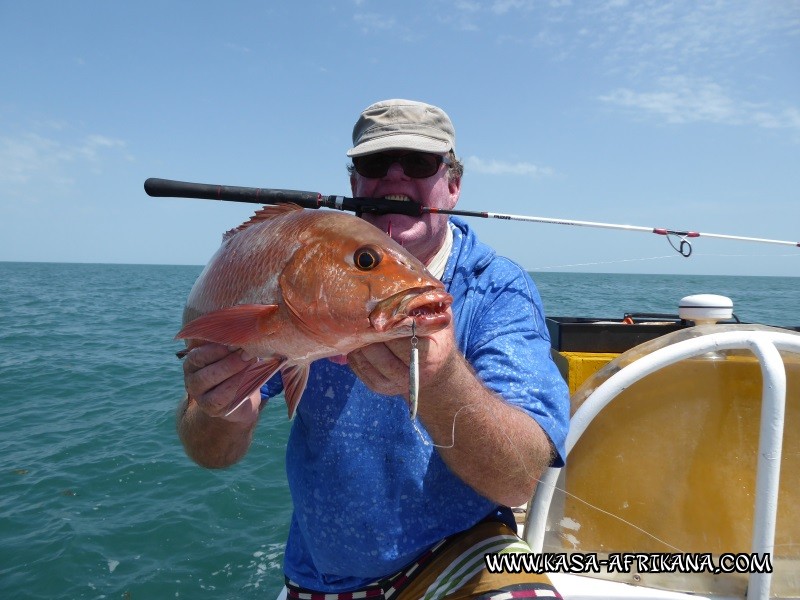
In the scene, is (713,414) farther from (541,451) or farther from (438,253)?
(438,253)

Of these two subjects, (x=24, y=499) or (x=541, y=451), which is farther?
(x=24, y=499)

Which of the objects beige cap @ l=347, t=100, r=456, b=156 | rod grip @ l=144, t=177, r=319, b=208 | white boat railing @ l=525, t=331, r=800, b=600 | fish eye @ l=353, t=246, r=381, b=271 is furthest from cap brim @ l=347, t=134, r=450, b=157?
white boat railing @ l=525, t=331, r=800, b=600

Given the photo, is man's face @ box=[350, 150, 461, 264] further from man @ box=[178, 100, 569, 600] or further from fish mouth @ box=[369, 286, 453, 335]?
fish mouth @ box=[369, 286, 453, 335]

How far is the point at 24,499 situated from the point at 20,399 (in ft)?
14.6

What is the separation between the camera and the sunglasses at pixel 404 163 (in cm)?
Answer: 243

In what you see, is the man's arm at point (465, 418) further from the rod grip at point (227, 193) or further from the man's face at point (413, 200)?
the rod grip at point (227, 193)

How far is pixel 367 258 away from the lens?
137 centimetres

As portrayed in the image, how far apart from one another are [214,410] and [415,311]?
0.86m

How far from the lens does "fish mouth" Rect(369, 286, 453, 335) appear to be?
1.23m

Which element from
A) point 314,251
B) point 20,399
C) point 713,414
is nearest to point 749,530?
point 713,414

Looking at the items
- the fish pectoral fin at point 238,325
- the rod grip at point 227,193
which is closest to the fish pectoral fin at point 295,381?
the fish pectoral fin at point 238,325

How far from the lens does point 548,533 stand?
264 centimetres

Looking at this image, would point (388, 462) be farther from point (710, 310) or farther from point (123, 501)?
point (123, 501)

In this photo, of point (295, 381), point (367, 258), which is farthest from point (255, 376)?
point (367, 258)
